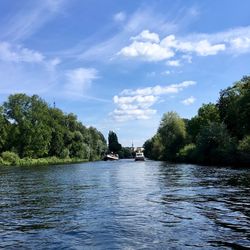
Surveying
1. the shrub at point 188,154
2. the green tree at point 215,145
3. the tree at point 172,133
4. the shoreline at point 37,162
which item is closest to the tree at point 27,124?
the shoreline at point 37,162

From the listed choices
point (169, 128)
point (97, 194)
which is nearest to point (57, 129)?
point (169, 128)

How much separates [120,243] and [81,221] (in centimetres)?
460

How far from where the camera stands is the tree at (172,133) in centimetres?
13734

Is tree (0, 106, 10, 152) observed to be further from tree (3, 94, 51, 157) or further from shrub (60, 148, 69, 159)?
shrub (60, 148, 69, 159)

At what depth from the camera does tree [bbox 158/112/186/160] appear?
137337mm

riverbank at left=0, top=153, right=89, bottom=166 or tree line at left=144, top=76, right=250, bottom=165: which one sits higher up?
tree line at left=144, top=76, right=250, bottom=165

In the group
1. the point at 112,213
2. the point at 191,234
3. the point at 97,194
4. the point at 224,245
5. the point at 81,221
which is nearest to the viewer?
the point at 224,245

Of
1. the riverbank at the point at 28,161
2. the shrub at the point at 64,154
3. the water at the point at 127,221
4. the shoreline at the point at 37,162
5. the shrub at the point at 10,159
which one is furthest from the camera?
Result: the shrub at the point at 64,154

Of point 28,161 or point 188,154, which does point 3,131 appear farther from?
point 188,154

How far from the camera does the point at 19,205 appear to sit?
82.8 ft

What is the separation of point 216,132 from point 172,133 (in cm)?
4679

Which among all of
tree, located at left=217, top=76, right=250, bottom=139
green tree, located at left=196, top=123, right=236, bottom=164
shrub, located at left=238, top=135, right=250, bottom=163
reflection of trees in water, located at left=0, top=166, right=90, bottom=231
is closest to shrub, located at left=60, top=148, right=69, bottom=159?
tree, located at left=217, top=76, right=250, bottom=139

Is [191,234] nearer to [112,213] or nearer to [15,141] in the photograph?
[112,213]

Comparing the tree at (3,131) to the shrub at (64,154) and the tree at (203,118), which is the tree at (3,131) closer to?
the shrub at (64,154)
